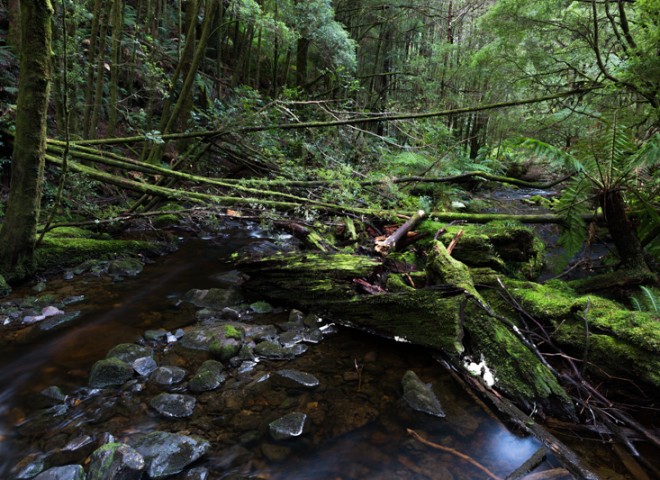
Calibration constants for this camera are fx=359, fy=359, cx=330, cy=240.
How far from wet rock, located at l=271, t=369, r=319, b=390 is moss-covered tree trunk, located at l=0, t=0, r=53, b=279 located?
3671mm

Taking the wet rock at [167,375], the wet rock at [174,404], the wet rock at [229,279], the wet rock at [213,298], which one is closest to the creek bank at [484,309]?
the wet rock at [213,298]

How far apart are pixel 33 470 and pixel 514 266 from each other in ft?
18.4

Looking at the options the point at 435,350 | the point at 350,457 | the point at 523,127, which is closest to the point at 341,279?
the point at 435,350

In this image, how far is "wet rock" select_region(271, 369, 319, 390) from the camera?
336 centimetres

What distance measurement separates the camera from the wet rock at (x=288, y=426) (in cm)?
278

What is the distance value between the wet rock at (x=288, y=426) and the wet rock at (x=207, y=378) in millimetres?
752

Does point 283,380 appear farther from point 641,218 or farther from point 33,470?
point 641,218

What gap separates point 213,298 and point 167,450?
277 cm

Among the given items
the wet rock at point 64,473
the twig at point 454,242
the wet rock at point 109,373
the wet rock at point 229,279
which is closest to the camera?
the wet rock at point 64,473

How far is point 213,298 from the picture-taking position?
201 inches

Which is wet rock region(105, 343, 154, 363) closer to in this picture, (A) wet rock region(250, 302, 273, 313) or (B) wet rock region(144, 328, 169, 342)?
(B) wet rock region(144, 328, 169, 342)

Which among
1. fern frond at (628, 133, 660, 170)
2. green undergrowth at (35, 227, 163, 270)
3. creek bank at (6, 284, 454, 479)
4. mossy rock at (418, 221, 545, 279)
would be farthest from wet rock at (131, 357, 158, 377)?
fern frond at (628, 133, 660, 170)

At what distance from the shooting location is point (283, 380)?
3418 mm

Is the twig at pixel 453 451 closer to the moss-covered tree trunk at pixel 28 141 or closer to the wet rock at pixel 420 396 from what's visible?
the wet rock at pixel 420 396
